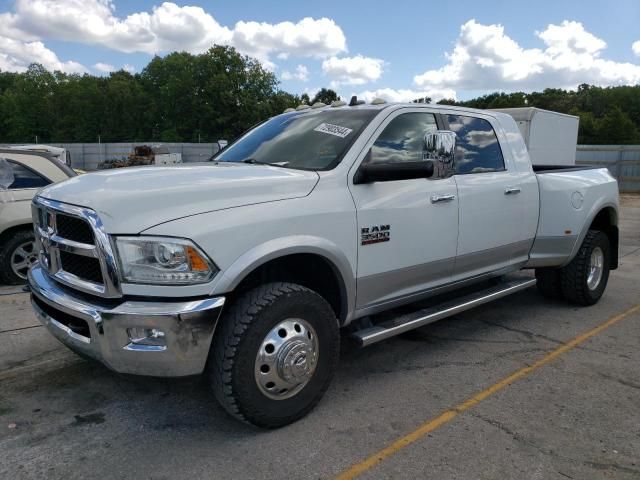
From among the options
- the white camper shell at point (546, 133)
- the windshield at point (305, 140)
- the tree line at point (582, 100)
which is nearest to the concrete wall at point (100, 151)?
the white camper shell at point (546, 133)

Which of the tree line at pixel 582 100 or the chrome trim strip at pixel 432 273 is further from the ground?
the tree line at pixel 582 100

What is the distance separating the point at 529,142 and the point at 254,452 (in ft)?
46.1

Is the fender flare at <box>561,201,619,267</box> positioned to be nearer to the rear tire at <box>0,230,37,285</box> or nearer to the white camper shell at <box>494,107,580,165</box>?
the rear tire at <box>0,230,37,285</box>

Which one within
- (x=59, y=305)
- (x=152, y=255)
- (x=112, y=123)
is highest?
(x=112, y=123)

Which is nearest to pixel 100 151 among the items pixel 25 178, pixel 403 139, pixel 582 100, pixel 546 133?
pixel 546 133

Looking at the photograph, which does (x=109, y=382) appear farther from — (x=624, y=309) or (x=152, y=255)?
(x=624, y=309)

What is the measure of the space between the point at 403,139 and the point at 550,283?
114 inches

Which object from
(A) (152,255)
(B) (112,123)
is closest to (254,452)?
(A) (152,255)

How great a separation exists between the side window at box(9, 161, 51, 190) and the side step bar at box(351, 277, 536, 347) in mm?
4848

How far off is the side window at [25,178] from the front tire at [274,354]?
4742 mm

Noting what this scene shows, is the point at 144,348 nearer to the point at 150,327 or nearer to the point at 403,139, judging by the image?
the point at 150,327

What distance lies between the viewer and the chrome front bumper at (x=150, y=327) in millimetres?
2660

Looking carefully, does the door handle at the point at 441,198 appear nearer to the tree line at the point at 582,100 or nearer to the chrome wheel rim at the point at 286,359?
the chrome wheel rim at the point at 286,359

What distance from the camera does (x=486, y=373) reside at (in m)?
4.02
